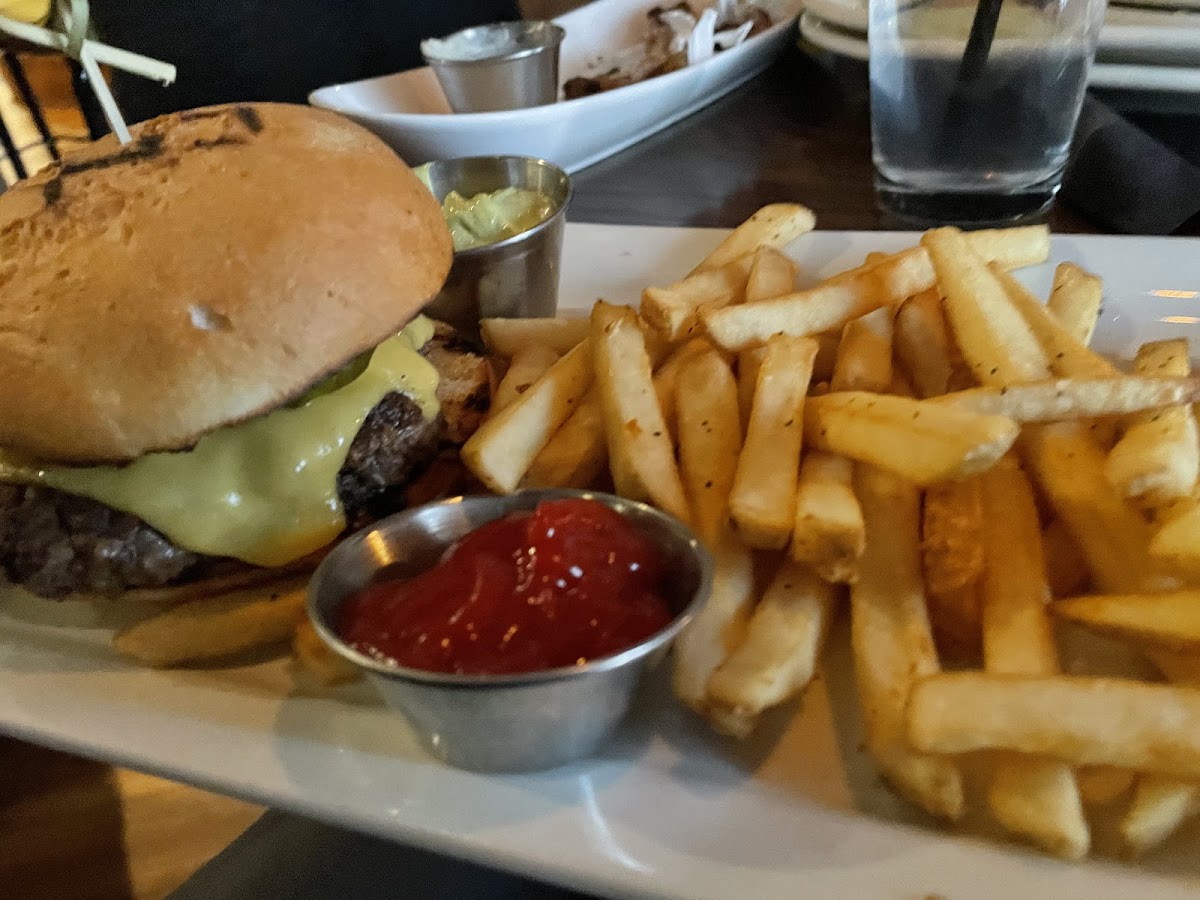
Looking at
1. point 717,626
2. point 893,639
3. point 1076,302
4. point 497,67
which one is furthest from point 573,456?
point 497,67

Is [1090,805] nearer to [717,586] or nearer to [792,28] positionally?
[717,586]

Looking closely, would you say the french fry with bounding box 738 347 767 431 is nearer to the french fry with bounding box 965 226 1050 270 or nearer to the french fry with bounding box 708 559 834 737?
the french fry with bounding box 708 559 834 737

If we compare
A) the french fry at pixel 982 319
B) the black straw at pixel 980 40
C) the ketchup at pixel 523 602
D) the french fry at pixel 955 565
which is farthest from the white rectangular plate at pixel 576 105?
the french fry at pixel 955 565

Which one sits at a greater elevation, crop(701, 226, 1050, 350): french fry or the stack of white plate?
crop(701, 226, 1050, 350): french fry

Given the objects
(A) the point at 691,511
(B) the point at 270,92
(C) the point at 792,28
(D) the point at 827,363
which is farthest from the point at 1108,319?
(B) the point at 270,92

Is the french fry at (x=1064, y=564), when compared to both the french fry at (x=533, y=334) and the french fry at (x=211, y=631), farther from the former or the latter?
the french fry at (x=211, y=631)

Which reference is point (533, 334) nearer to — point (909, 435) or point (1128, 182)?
point (909, 435)

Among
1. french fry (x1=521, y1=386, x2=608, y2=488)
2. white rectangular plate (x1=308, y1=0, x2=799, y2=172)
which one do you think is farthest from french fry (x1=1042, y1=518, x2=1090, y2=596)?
white rectangular plate (x1=308, y1=0, x2=799, y2=172)

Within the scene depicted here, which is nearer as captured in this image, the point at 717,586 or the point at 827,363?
the point at 717,586
